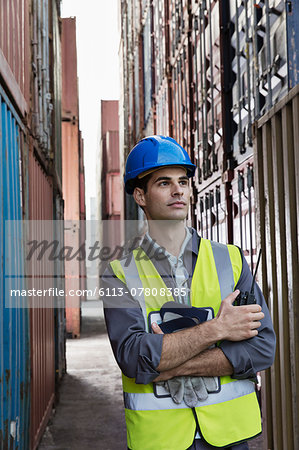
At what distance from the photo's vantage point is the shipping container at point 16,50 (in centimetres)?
397

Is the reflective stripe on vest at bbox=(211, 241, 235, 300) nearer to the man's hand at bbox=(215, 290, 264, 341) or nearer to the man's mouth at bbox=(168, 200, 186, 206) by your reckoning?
the man's hand at bbox=(215, 290, 264, 341)

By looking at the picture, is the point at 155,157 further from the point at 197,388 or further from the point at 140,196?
the point at 197,388

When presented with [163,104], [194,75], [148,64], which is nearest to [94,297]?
[148,64]

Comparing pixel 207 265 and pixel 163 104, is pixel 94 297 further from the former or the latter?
pixel 207 265

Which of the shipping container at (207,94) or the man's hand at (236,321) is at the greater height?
the shipping container at (207,94)

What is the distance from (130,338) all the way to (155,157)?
0.71 metres

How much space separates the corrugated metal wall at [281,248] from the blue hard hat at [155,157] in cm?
125

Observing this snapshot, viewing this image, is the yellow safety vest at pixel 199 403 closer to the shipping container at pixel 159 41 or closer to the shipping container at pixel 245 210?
the shipping container at pixel 245 210

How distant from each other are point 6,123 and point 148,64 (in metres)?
10.3

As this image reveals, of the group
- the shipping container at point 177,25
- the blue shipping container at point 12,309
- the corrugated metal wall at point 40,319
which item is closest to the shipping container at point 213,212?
the corrugated metal wall at point 40,319

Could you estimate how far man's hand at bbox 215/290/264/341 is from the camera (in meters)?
1.98

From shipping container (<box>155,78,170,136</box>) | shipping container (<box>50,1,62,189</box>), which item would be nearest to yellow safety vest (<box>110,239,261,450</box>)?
shipping container (<box>50,1,62,189</box>)

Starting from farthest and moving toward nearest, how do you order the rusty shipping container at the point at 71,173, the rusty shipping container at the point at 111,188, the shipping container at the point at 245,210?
the rusty shipping container at the point at 111,188, the rusty shipping container at the point at 71,173, the shipping container at the point at 245,210

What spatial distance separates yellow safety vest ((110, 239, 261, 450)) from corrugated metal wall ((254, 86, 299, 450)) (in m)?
1.31
